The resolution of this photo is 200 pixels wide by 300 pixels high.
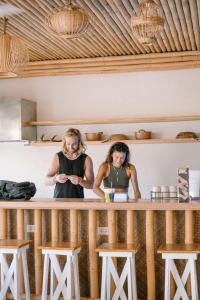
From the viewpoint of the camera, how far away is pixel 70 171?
596 centimetres

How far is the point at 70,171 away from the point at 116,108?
2.60 metres

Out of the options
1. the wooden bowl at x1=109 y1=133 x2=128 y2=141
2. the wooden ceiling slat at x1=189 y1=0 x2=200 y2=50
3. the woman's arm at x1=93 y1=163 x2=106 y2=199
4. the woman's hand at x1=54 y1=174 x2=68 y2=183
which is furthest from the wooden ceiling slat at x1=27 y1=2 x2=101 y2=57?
the woman's hand at x1=54 y1=174 x2=68 y2=183

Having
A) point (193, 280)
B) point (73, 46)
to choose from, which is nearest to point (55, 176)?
point (193, 280)

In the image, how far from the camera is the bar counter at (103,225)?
4918 mm

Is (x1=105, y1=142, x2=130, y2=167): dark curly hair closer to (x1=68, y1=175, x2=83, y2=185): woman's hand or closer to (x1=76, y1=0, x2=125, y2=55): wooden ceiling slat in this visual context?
(x1=68, y1=175, x2=83, y2=185): woman's hand

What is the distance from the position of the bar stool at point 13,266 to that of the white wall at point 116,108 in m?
3.37

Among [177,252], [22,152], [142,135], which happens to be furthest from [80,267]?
[22,152]

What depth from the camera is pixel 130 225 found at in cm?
503

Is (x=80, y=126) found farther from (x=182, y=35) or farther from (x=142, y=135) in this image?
(x=182, y=35)

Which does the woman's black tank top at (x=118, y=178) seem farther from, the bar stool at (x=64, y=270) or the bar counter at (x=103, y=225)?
the bar stool at (x=64, y=270)

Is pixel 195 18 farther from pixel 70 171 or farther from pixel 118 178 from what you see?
pixel 70 171

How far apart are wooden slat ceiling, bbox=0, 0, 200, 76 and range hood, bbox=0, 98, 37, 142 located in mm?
692

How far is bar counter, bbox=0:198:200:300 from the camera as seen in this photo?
4918mm

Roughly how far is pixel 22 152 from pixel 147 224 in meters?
4.15
